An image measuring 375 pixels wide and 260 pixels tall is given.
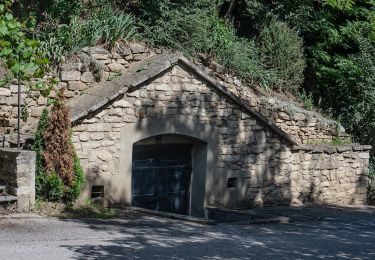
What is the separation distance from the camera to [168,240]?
35.5 feet

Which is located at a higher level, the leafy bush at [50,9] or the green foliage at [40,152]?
the leafy bush at [50,9]

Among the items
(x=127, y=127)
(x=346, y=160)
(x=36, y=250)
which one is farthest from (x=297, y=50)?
(x=36, y=250)

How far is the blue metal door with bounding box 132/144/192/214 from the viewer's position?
1471cm

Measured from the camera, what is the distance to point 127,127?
1388 centimetres

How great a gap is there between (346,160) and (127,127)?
256 inches

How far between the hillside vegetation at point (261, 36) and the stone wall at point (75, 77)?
288mm

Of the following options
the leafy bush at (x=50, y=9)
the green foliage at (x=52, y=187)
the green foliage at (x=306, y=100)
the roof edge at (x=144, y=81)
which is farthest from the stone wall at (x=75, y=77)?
the green foliage at (x=306, y=100)

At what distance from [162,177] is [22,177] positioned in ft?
13.5

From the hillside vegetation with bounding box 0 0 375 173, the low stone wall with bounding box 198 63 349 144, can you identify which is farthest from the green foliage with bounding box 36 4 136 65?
the low stone wall with bounding box 198 63 349 144

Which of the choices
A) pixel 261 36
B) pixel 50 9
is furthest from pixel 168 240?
pixel 261 36

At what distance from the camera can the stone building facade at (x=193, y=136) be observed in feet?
44.8

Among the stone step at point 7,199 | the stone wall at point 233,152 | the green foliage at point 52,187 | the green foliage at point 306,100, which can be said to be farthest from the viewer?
the green foliage at point 306,100

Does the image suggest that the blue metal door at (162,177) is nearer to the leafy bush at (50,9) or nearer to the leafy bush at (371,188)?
the leafy bush at (50,9)

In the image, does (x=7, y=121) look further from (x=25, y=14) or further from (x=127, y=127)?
(x=25, y=14)
